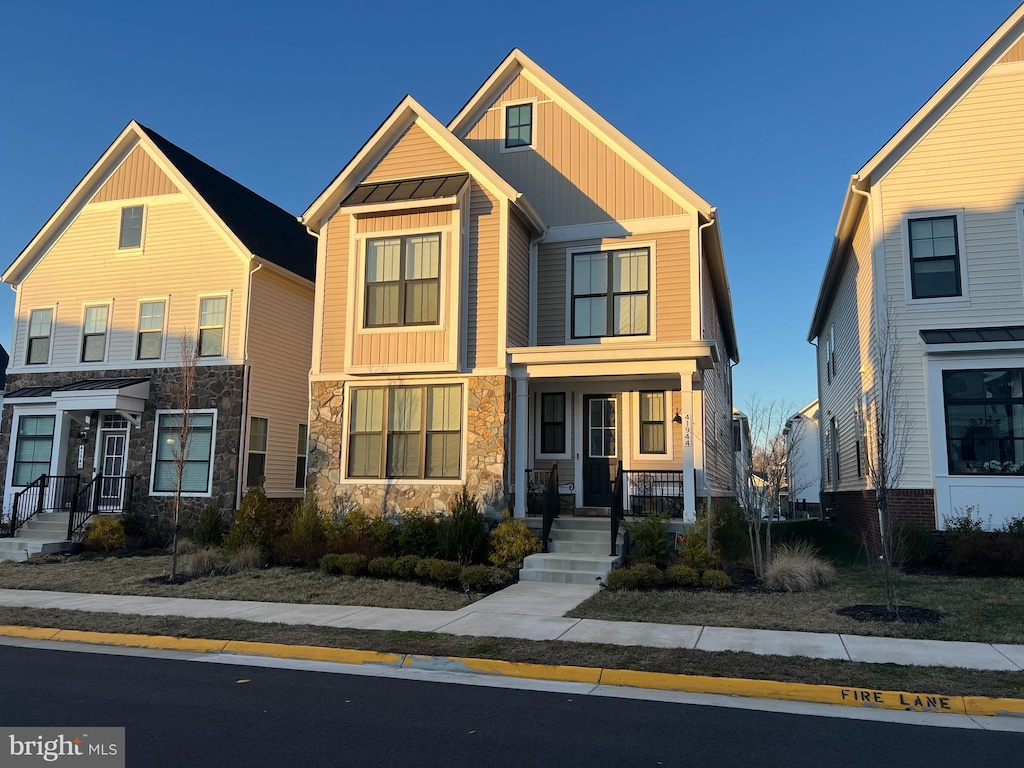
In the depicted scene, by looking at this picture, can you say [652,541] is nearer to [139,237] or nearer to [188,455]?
[188,455]

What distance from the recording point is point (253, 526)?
49.5 ft

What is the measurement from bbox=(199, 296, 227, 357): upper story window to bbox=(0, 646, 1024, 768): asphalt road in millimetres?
12577

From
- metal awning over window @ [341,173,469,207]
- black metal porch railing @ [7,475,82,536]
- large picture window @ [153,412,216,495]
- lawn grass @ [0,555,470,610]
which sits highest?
metal awning over window @ [341,173,469,207]

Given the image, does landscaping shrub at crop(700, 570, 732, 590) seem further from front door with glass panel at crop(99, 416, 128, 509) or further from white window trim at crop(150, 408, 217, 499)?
front door with glass panel at crop(99, 416, 128, 509)

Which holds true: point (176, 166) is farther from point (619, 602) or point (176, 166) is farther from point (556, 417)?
point (619, 602)

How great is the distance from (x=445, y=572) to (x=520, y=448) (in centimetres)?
362

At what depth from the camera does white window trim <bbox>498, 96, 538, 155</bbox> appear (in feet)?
57.6

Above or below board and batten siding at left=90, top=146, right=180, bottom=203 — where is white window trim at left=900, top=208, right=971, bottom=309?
below

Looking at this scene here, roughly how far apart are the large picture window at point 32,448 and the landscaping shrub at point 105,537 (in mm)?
3523

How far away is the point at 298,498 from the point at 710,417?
10934 mm

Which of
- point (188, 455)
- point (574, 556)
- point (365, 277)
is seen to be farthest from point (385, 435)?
point (188, 455)

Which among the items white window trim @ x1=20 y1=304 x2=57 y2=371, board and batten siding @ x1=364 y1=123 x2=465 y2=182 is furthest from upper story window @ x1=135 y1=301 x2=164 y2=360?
board and batten siding @ x1=364 y1=123 x2=465 y2=182

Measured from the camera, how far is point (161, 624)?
9914mm

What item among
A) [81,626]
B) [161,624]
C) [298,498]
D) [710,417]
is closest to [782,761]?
[161,624]
